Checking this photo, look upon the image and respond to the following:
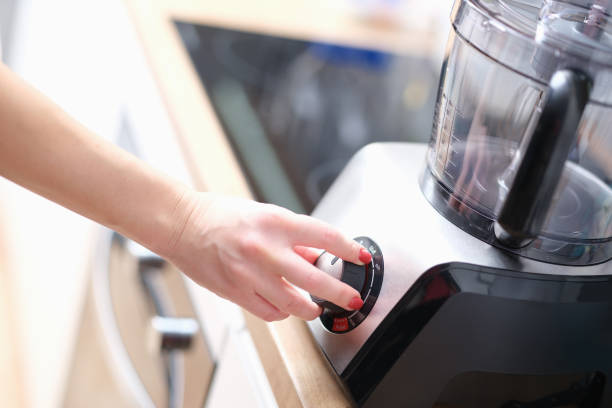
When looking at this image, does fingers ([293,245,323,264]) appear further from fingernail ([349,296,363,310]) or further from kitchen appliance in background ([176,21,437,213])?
kitchen appliance in background ([176,21,437,213])

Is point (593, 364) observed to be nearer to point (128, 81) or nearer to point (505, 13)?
point (505, 13)

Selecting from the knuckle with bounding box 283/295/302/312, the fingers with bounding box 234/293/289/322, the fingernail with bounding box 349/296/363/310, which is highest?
the fingernail with bounding box 349/296/363/310

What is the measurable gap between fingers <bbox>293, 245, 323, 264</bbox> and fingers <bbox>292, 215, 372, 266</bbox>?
0.12 feet

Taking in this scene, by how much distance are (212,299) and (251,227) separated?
0.19 meters

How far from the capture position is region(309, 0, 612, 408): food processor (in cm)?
49

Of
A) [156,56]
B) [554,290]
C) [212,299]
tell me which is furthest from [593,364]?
[156,56]

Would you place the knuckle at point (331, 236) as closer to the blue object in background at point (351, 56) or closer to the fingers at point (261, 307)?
the fingers at point (261, 307)

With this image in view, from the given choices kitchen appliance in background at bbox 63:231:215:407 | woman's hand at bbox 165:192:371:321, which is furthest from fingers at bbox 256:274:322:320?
kitchen appliance in background at bbox 63:231:215:407

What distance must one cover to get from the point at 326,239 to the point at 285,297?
0.06m

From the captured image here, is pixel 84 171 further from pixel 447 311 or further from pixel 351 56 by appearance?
pixel 351 56

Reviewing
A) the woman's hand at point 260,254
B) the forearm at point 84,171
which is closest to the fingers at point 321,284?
the woman's hand at point 260,254

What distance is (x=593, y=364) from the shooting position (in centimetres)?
54

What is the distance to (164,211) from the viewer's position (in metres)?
0.56

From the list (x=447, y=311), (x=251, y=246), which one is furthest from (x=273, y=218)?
(x=447, y=311)
